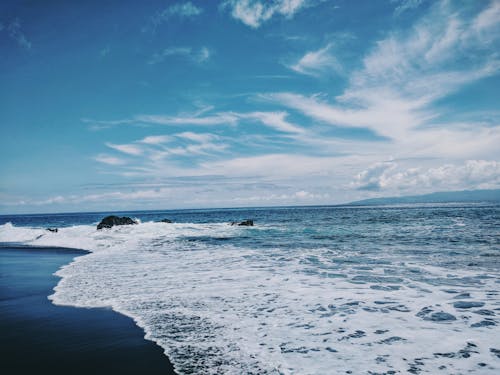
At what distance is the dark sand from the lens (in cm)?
469

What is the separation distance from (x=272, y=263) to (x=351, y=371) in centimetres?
924

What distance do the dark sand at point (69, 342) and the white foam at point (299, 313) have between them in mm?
354

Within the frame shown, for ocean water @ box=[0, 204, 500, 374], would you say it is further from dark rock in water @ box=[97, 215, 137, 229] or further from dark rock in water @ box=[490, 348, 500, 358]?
dark rock in water @ box=[97, 215, 137, 229]

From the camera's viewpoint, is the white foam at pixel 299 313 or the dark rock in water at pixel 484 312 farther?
the dark rock in water at pixel 484 312

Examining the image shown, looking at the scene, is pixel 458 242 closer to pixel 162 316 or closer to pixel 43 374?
pixel 162 316

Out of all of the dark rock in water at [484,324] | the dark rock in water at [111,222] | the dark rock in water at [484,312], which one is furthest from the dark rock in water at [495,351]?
the dark rock in water at [111,222]

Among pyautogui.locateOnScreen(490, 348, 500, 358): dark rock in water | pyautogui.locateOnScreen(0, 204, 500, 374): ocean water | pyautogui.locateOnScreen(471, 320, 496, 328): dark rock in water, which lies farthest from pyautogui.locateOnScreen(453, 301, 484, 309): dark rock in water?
pyautogui.locateOnScreen(490, 348, 500, 358): dark rock in water

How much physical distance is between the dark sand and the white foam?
354 millimetres

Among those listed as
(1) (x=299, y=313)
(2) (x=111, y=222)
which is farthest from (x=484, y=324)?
(2) (x=111, y=222)

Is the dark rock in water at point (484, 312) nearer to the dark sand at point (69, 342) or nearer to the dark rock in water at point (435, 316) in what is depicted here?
the dark rock in water at point (435, 316)

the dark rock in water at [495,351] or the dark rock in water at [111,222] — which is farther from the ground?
the dark rock in water at [111,222]

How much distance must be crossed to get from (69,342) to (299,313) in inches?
181

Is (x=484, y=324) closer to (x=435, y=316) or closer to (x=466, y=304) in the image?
(x=435, y=316)

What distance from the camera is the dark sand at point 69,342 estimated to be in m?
4.69
